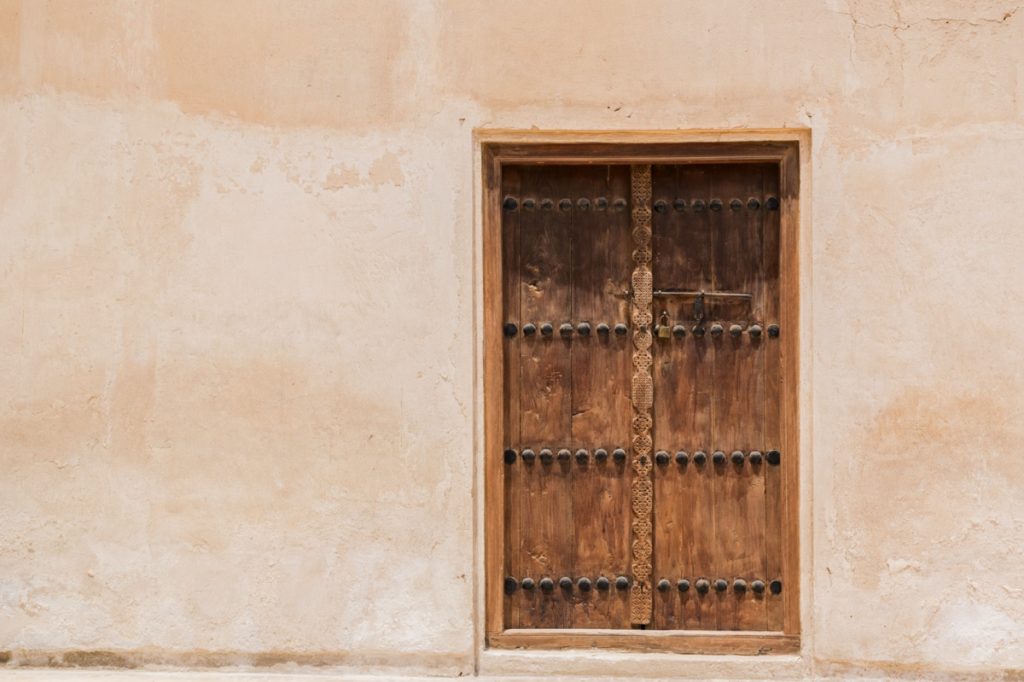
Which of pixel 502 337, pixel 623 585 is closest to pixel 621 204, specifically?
pixel 502 337

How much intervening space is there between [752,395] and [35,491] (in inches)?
99.9

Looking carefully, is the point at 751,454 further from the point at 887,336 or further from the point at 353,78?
the point at 353,78

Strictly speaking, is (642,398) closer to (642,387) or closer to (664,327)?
(642,387)

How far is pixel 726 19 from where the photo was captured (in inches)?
155

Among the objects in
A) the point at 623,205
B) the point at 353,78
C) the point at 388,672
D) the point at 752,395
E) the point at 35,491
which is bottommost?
the point at 388,672

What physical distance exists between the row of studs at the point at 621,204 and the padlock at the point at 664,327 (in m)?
0.37

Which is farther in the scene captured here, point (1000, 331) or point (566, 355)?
point (566, 355)

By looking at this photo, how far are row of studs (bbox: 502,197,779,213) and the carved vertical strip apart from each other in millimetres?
65

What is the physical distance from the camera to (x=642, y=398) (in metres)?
4.08

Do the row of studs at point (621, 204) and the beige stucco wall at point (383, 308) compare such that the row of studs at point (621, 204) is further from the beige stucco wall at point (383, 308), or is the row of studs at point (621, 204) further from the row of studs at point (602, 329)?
the row of studs at point (602, 329)

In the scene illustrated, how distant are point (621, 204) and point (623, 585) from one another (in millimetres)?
1343

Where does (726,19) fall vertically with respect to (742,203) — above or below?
above

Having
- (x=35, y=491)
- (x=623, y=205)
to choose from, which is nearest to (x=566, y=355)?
(x=623, y=205)

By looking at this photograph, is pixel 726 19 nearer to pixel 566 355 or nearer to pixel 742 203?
pixel 742 203
